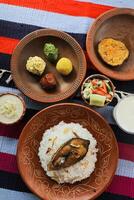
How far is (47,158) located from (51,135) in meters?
0.10

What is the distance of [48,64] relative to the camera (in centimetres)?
254

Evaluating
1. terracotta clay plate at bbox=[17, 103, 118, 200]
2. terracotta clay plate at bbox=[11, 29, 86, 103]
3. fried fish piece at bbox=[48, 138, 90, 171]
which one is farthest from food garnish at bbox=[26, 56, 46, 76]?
fried fish piece at bbox=[48, 138, 90, 171]

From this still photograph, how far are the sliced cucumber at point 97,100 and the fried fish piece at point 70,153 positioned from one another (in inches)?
6.4

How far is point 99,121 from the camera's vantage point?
2439 mm

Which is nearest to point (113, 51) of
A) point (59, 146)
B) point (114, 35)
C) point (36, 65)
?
point (114, 35)

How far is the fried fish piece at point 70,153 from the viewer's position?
238 cm

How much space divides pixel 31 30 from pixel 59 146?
525 mm

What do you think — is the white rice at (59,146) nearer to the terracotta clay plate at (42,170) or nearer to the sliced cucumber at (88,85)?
the terracotta clay plate at (42,170)

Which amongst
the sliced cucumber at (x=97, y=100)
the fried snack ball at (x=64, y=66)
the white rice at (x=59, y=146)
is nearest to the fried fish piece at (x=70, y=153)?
the white rice at (x=59, y=146)

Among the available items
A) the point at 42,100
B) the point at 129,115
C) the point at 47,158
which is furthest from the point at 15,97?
the point at 129,115

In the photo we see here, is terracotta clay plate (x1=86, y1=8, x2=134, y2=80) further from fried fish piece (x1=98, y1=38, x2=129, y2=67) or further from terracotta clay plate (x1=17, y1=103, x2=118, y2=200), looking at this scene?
terracotta clay plate (x1=17, y1=103, x2=118, y2=200)

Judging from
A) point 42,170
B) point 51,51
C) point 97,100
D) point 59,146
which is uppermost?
point 51,51

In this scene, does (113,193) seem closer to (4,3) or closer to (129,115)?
(129,115)

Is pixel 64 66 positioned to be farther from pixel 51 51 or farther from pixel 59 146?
pixel 59 146
